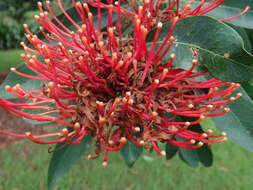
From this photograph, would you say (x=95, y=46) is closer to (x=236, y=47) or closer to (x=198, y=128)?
(x=236, y=47)

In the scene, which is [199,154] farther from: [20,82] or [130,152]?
[20,82]

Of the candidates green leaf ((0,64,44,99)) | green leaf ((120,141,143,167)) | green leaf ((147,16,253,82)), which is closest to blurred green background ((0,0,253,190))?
green leaf ((120,141,143,167))

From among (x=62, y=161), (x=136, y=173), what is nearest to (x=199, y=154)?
(x=62, y=161)

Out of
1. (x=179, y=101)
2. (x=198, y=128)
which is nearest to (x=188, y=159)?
(x=198, y=128)

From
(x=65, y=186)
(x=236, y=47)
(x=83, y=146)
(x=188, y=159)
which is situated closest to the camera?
(x=236, y=47)

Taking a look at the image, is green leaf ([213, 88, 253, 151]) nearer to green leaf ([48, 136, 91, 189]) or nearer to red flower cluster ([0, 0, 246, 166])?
red flower cluster ([0, 0, 246, 166])
